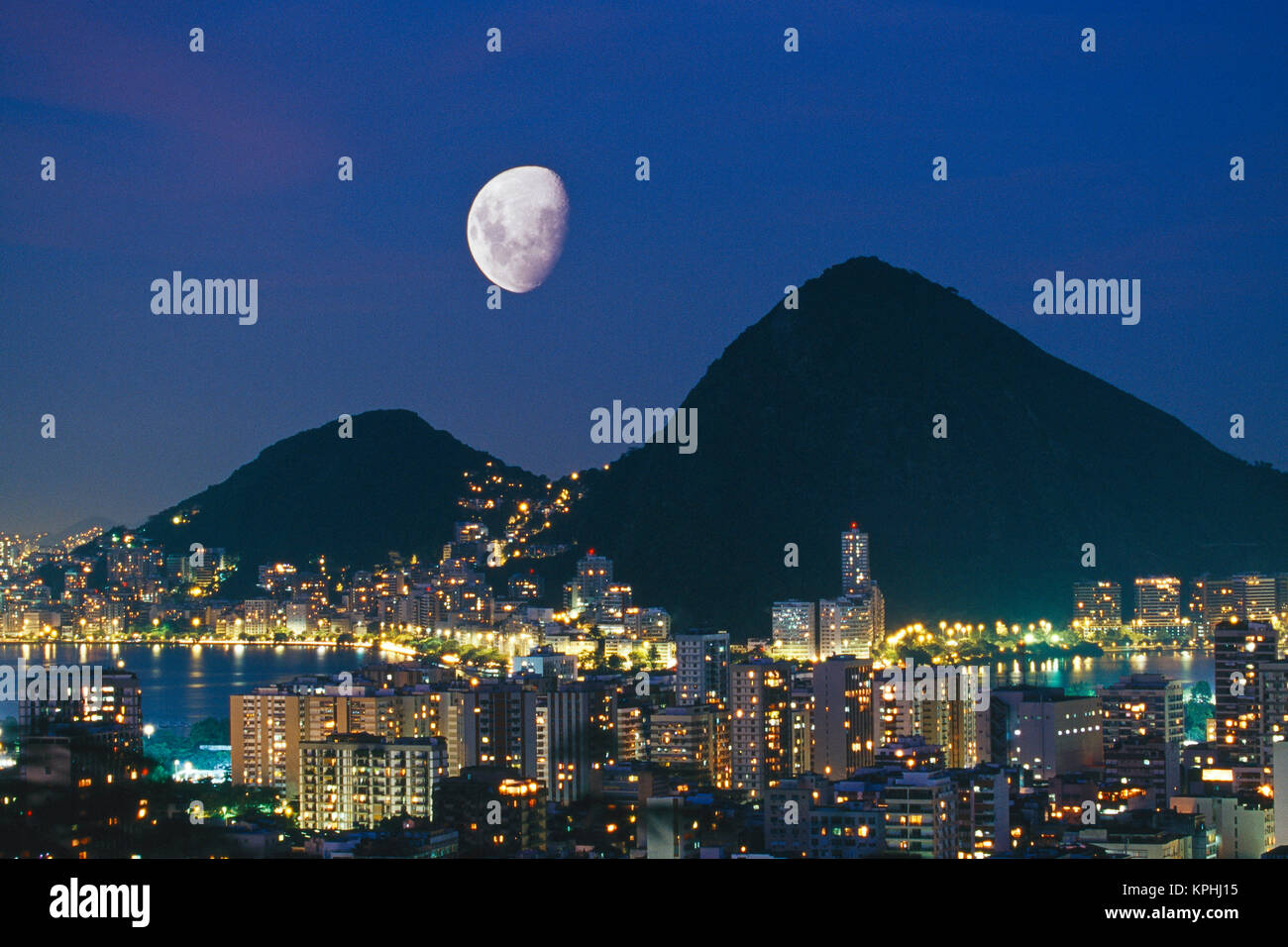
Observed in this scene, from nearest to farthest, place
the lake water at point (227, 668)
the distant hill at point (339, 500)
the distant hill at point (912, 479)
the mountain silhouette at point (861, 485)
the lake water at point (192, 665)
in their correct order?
the lake water at point (192, 665)
the lake water at point (227, 668)
the distant hill at point (912, 479)
the mountain silhouette at point (861, 485)
the distant hill at point (339, 500)

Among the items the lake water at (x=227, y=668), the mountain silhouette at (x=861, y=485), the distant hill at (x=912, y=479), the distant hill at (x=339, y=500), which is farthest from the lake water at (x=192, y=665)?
the distant hill at (x=912, y=479)

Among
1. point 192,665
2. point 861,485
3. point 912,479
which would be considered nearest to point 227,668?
point 192,665

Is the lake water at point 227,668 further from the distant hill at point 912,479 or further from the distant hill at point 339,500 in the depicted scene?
the distant hill at point 912,479

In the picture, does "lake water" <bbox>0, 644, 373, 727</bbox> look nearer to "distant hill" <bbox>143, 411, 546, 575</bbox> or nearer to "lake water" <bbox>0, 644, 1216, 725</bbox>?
"lake water" <bbox>0, 644, 1216, 725</bbox>

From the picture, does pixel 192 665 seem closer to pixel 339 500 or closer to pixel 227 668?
pixel 227 668

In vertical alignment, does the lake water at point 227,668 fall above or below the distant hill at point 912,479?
below
